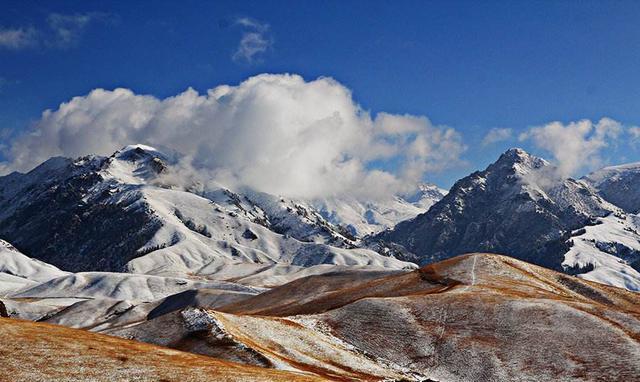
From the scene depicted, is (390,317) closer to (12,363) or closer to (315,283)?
(12,363)

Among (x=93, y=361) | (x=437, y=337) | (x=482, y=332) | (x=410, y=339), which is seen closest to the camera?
(x=93, y=361)

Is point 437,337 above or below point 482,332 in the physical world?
below

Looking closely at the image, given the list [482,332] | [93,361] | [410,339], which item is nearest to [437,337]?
[410,339]

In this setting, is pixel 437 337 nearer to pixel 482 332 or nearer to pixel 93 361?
pixel 482 332

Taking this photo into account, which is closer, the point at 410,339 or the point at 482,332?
the point at 482,332

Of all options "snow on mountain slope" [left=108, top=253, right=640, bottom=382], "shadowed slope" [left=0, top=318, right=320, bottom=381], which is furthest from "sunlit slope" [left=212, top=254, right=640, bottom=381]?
"shadowed slope" [left=0, top=318, right=320, bottom=381]

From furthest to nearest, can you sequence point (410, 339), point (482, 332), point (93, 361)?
point (410, 339) < point (482, 332) < point (93, 361)

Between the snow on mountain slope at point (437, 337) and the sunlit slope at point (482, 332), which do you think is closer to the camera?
the snow on mountain slope at point (437, 337)

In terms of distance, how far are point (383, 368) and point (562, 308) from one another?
103 ft

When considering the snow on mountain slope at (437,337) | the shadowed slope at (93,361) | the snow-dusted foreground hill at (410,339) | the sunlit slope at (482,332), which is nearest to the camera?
the shadowed slope at (93,361)

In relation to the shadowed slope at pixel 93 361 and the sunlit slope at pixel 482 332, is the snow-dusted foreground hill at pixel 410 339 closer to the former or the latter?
the sunlit slope at pixel 482 332

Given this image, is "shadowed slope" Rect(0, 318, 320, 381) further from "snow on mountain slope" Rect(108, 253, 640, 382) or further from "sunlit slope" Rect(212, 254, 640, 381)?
"sunlit slope" Rect(212, 254, 640, 381)

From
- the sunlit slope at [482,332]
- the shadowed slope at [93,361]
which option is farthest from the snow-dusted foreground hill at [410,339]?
the shadowed slope at [93,361]

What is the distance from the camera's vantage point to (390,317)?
95750mm
